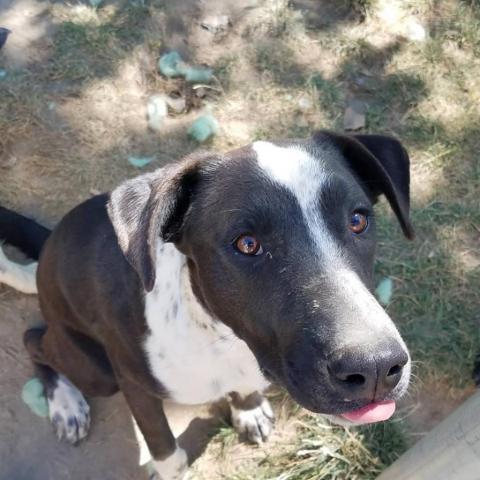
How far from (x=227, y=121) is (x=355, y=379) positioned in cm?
321

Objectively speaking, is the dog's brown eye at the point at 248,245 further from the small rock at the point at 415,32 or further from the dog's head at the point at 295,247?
the small rock at the point at 415,32

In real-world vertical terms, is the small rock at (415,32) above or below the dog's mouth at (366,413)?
below

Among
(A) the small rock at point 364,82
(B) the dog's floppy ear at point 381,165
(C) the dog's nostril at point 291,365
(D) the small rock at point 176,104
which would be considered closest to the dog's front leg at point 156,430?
(C) the dog's nostril at point 291,365

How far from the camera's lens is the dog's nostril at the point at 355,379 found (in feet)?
7.08

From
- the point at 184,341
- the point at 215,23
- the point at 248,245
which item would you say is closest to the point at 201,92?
the point at 215,23

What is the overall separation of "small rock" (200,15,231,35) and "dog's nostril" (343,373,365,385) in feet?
12.5

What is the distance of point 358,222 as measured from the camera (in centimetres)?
256

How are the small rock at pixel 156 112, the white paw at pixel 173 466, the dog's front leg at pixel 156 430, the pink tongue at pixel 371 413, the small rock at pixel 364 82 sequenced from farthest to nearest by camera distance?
the small rock at pixel 364 82
the small rock at pixel 156 112
the white paw at pixel 173 466
the dog's front leg at pixel 156 430
the pink tongue at pixel 371 413

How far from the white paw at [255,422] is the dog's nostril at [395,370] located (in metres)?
1.77

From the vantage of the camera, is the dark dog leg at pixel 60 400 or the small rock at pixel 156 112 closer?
the dark dog leg at pixel 60 400

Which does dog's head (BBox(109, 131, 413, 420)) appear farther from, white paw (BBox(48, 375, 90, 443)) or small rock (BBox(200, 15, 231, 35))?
small rock (BBox(200, 15, 231, 35))

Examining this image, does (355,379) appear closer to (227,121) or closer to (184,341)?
(184,341)

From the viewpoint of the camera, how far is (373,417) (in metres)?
2.44

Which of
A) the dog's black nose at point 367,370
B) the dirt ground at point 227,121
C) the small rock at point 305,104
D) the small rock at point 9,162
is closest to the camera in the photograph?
the dog's black nose at point 367,370
